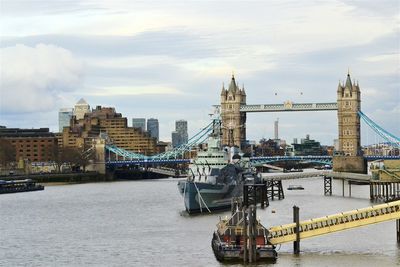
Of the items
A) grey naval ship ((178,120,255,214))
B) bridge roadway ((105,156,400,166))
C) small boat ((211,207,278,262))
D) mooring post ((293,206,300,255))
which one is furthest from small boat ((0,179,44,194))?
small boat ((211,207,278,262))

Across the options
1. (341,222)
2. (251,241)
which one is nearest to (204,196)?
(341,222)

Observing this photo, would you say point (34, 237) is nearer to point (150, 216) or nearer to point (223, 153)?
point (150, 216)

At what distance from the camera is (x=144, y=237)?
5806 centimetres

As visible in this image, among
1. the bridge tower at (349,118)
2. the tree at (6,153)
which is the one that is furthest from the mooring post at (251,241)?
the bridge tower at (349,118)

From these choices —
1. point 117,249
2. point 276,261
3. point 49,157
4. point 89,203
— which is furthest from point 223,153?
point 49,157

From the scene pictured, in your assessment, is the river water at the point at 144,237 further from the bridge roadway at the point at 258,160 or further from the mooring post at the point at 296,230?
the bridge roadway at the point at 258,160

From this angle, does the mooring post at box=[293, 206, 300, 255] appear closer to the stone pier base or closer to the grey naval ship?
the grey naval ship

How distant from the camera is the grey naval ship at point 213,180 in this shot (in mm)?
74688

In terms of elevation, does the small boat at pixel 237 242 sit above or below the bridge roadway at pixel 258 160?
below

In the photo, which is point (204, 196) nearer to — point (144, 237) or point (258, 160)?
point (144, 237)

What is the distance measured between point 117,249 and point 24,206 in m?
37.7

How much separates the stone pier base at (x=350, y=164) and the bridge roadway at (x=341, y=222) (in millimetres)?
120283

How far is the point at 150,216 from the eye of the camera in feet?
242

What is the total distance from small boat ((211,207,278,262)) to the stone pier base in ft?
403
